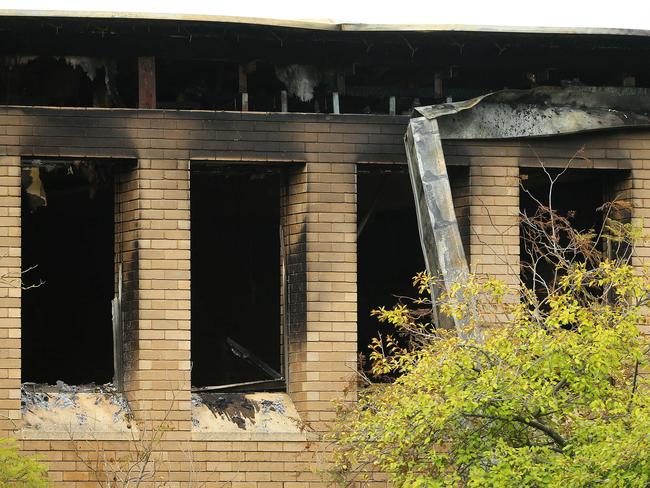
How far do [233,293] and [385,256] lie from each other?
262 cm

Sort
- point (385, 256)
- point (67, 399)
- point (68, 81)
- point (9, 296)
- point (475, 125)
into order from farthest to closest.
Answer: point (385, 256) < point (475, 125) < point (68, 81) < point (67, 399) < point (9, 296)

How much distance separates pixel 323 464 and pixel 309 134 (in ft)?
13.4

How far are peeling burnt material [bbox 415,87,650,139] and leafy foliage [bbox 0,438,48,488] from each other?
6.66m

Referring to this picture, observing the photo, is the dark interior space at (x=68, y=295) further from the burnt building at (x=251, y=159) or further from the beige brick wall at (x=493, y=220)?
the beige brick wall at (x=493, y=220)

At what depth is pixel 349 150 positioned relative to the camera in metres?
19.8

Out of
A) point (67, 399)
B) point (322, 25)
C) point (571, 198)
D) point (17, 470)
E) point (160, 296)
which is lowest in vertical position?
point (17, 470)

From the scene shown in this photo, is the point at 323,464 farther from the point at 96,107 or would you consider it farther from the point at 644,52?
the point at 644,52

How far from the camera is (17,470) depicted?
16359 mm

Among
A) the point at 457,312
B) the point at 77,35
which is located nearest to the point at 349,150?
the point at 77,35

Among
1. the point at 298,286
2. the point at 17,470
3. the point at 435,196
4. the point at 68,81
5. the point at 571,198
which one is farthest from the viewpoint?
the point at 571,198

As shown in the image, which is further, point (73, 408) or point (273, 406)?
point (273, 406)

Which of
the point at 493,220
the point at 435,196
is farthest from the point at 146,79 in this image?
the point at 493,220

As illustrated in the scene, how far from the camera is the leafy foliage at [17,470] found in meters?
16.2

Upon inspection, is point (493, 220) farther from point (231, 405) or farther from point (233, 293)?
point (233, 293)
